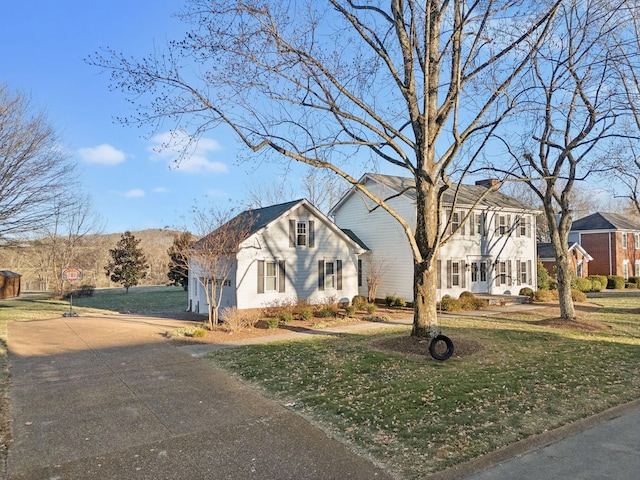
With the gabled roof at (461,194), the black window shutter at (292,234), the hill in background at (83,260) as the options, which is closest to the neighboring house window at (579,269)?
the gabled roof at (461,194)

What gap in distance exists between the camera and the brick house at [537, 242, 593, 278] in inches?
1321

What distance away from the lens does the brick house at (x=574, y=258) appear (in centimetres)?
3356

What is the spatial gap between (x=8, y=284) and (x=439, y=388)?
124ft

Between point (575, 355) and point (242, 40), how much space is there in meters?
9.84

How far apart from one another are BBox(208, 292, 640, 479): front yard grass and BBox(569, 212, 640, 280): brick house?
1148 inches

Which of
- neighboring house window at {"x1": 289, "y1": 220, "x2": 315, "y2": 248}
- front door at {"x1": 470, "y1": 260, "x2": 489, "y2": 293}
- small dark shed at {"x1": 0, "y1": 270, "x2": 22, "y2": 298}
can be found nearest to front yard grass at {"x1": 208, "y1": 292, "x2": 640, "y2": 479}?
neighboring house window at {"x1": 289, "y1": 220, "x2": 315, "y2": 248}

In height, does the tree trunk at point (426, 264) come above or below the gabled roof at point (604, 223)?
below

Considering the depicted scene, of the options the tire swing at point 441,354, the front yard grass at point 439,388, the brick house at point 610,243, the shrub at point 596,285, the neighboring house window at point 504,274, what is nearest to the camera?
the front yard grass at point 439,388

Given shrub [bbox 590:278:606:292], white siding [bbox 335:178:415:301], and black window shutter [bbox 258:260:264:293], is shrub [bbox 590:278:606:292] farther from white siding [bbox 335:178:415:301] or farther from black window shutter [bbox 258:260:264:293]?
black window shutter [bbox 258:260:264:293]

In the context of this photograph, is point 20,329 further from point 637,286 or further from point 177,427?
point 637,286

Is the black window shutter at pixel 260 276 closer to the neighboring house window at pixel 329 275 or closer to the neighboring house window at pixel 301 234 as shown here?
the neighboring house window at pixel 301 234

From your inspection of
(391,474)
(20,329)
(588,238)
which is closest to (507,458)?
(391,474)

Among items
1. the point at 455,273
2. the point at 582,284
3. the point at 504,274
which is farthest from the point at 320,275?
the point at 582,284

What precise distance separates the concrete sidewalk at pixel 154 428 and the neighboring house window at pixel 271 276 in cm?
837
